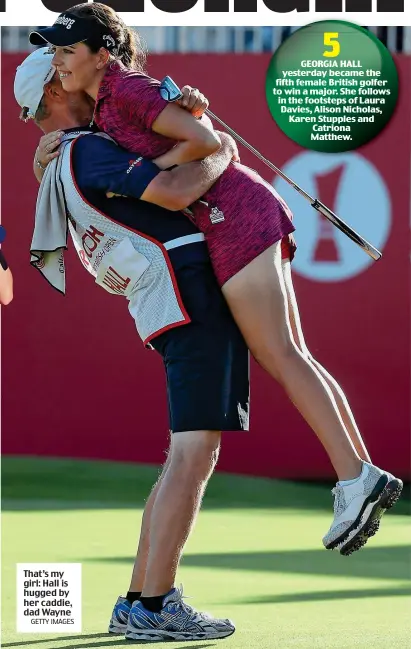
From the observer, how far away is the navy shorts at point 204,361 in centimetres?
338

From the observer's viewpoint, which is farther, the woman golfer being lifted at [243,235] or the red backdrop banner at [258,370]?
the red backdrop banner at [258,370]

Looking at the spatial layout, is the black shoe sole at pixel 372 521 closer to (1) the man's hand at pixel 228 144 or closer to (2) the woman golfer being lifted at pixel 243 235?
(2) the woman golfer being lifted at pixel 243 235

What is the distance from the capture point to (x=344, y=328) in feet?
26.2

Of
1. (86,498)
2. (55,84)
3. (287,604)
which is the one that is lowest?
(86,498)

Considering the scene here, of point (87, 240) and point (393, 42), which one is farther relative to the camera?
point (393, 42)

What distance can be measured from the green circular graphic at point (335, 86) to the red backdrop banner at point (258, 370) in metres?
0.07

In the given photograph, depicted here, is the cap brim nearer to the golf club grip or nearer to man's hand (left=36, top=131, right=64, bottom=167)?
man's hand (left=36, top=131, right=64, bottom=167)

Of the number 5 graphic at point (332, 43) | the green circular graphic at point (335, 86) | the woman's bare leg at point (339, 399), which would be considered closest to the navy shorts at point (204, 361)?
the woman's bare leg at point (339, 399)

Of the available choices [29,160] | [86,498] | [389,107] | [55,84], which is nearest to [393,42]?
[389,107]

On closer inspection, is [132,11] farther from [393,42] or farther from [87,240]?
[393,42]

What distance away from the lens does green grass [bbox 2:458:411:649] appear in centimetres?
354

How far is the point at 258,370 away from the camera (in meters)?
7.89

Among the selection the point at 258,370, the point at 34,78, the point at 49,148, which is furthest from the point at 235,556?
the point at 258,370

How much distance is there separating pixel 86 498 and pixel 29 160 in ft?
7.33
